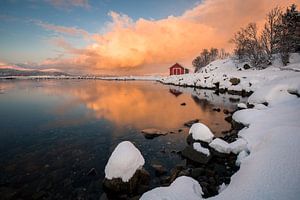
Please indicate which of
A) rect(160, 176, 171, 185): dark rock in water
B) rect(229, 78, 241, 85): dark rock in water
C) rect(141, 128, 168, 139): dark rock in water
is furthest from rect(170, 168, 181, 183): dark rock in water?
rect(229, 78, 241, 85): dark rock in water

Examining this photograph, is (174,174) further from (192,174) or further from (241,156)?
(241,156)

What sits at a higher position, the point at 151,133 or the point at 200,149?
the point at 200,149

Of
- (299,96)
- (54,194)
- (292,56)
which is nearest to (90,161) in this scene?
(54,194)

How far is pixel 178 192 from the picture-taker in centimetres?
552

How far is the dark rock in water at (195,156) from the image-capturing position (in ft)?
29.5

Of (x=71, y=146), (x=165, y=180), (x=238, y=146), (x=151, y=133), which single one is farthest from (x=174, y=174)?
(x=71, y=146)

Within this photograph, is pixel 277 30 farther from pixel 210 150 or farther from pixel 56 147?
pixel 56 147

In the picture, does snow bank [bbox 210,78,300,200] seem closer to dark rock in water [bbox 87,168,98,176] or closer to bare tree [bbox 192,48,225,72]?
dark rock in water [bbox 87,168,98,176]

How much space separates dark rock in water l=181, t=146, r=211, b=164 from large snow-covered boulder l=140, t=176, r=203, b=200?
301cm

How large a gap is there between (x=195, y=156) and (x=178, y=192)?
395 cm

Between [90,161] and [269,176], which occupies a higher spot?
[269,176]

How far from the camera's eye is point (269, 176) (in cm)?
539

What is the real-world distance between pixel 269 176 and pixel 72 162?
821 centimetres

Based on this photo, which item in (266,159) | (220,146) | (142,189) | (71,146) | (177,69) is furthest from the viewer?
(177,69)
